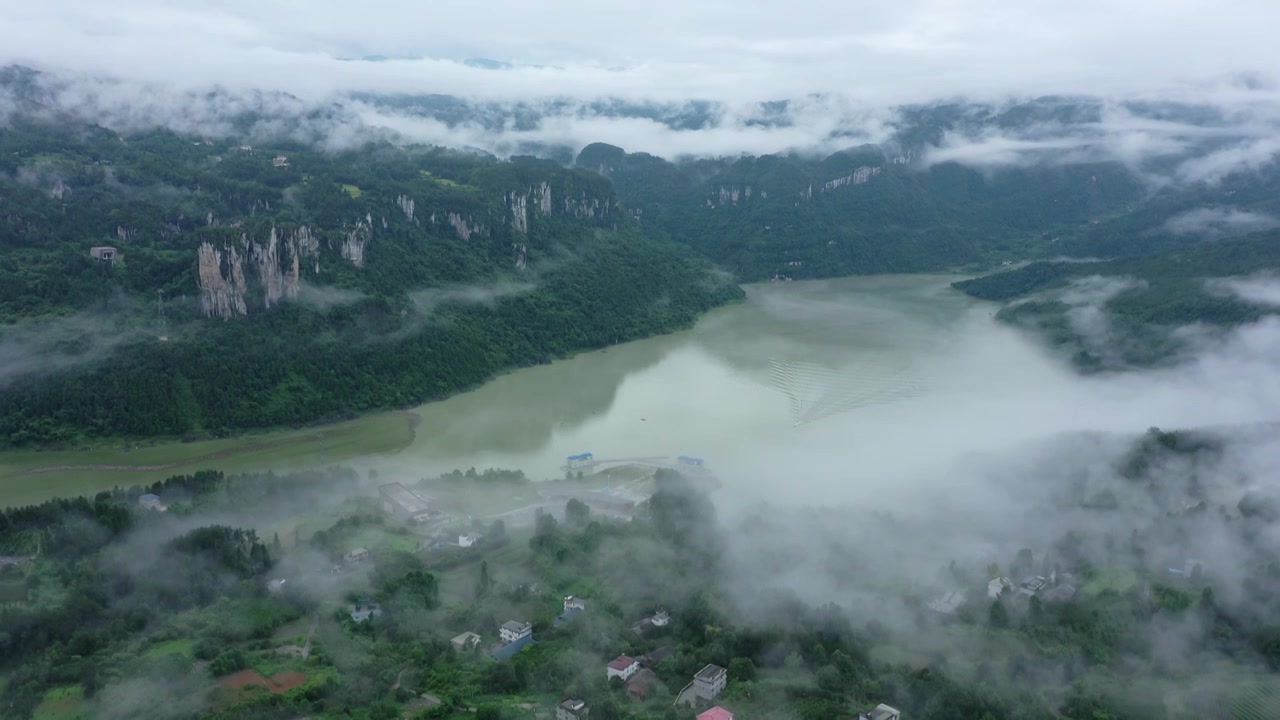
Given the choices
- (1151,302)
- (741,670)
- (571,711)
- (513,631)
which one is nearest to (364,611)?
(513,631)

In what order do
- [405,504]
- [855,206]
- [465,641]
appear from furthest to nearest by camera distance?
[855,206] → [405,504] → [465,641]

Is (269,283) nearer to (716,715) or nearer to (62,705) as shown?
(62,705)

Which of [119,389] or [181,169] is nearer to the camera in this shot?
[119,389]

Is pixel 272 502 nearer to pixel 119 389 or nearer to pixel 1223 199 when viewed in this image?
pixel 119 389

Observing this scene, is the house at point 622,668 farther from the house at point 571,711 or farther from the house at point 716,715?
the house at point 716,715


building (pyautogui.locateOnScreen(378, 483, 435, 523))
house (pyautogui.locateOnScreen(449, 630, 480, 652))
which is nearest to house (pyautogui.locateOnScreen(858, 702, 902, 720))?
house (pyautogui.locateOnScreen(449, 630, 480, 652))

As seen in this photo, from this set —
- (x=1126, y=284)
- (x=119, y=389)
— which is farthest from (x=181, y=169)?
(x=1126, y=284)
